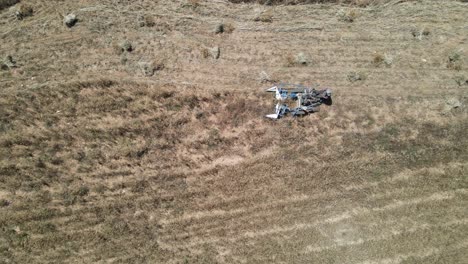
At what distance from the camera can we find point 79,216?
16812mm

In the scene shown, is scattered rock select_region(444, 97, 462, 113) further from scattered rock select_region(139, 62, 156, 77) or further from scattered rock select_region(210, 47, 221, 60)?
scattered rock select_region(139, 62, 156, 77)

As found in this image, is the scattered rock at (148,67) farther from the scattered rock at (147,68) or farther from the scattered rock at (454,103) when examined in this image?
the scattered rock at (454,103)

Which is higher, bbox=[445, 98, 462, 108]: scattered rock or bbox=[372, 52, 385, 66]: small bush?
bbox=[372, 52, 385, 66]: small bush

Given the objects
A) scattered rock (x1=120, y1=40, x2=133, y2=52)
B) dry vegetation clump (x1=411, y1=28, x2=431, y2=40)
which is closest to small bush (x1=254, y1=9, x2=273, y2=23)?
scattered rock (x1=120, y1=40, x2=133, y2=52)

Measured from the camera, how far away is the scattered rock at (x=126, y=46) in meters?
18.4

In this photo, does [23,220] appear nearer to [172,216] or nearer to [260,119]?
[172,216]

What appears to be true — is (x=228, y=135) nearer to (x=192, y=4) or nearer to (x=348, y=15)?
(x=192, y=4)

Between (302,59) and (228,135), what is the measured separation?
4.74 metres

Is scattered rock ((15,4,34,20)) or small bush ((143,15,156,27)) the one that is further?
small bush ((143,15,156,27))

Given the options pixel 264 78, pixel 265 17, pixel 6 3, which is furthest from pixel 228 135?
pixel 6 3

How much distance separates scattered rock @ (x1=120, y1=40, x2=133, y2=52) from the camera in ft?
60.3

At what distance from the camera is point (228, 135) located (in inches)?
708

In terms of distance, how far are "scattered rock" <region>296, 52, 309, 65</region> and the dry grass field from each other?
6 centimetres

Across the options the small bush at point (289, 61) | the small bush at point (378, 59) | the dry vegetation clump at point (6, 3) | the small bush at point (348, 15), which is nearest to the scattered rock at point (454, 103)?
the small bush at point (378, 59)
